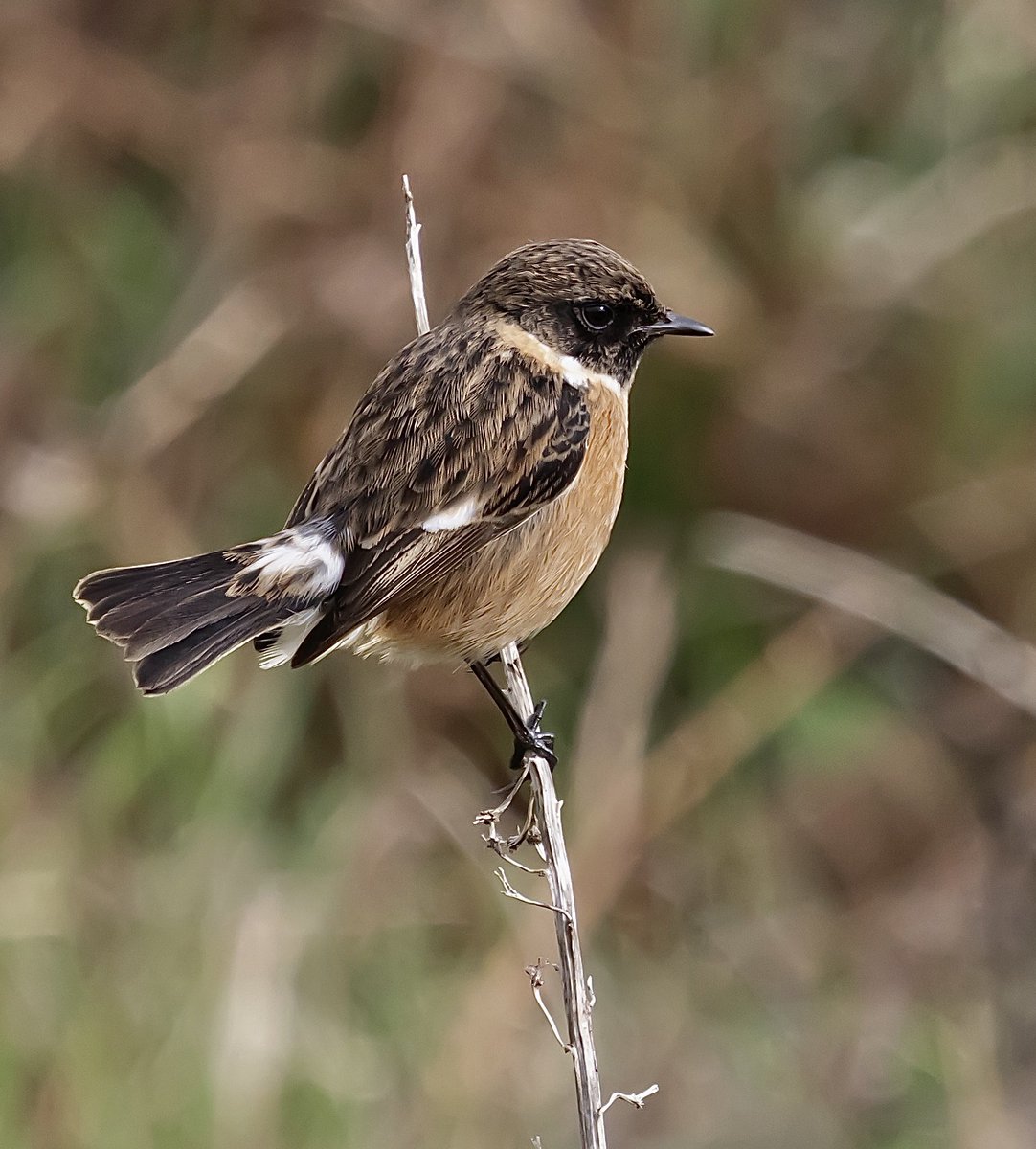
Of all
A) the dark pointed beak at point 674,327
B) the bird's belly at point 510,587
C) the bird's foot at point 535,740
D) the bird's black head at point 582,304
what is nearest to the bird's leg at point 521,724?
the bird's foot at point 535,740

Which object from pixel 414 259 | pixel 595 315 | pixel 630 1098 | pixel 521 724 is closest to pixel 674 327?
pixel 595 315

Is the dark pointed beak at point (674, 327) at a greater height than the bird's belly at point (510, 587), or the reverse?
the dark pointed beak at point (674, 327)

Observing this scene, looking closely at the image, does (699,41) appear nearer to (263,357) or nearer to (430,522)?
(263,357)

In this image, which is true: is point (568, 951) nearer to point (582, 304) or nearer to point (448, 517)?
point (448, 517)

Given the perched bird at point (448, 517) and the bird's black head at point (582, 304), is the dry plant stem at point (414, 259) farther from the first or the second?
the bird's black head at point (582, 304)

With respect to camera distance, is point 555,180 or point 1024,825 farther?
point 555,180

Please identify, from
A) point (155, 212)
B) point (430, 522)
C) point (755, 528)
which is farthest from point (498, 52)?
point (430, 522)
